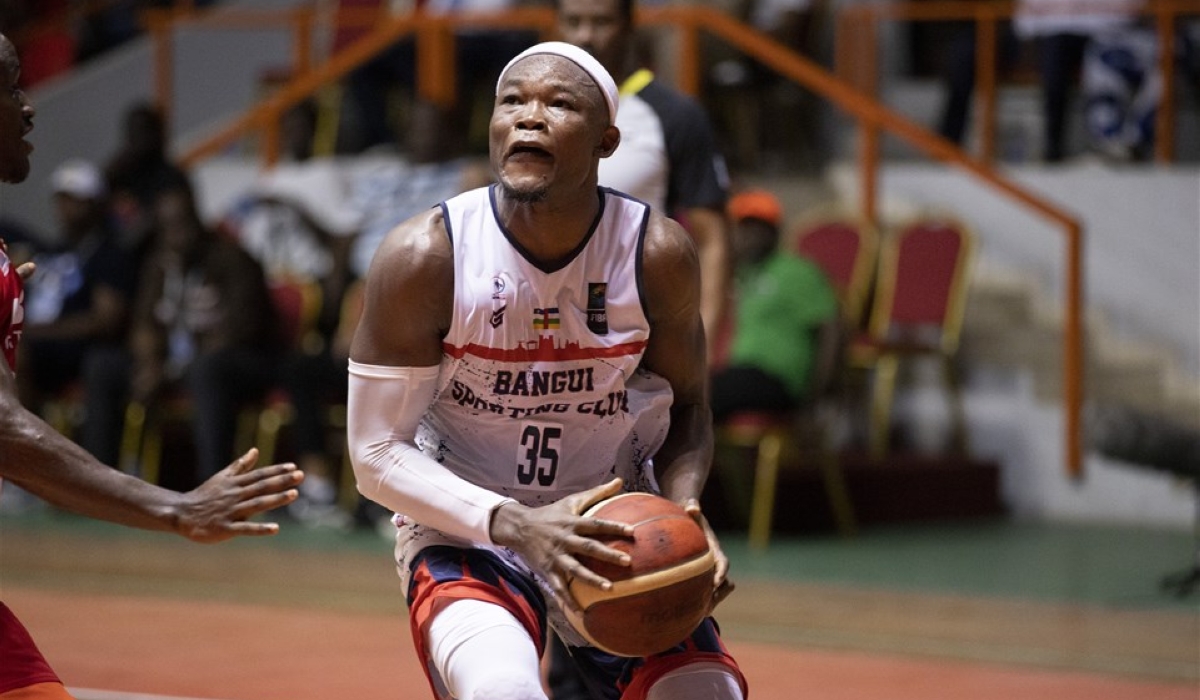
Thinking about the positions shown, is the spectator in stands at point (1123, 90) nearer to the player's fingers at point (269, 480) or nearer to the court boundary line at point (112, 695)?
the court boundary line at point (112, 695)

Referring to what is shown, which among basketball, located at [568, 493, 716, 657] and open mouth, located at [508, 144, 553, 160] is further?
open mouth, located at [508, 144, 553, 160]

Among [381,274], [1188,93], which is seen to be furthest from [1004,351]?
[381,274]

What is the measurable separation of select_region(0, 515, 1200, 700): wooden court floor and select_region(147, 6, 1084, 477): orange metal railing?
1386 mm

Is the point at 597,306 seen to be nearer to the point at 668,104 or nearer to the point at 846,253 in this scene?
the point at 668,104

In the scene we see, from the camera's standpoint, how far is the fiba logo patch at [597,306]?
3781 millimetres

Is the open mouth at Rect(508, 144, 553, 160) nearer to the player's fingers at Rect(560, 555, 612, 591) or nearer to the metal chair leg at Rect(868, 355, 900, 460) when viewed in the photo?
the player's fingers at Rect(560, 555, 612, 591)

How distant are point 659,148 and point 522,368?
1713mm

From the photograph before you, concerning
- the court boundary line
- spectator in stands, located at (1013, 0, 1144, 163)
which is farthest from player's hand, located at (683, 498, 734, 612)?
spectator in stands, located at (1013, 0, 1144, 163)

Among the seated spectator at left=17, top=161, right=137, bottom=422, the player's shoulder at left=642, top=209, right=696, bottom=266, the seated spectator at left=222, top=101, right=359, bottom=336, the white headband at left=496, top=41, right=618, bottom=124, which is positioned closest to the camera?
the white headband at left=496, top=41, right=618, bottom=124

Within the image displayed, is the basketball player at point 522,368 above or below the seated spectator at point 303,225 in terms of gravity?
above

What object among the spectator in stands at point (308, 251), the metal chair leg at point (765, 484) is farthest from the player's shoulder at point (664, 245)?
the spectator in stands at point (308, 251)

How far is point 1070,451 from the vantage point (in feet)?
34.3

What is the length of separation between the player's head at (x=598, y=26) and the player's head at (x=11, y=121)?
6.28ft

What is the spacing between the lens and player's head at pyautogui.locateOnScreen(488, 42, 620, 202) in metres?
3.60
